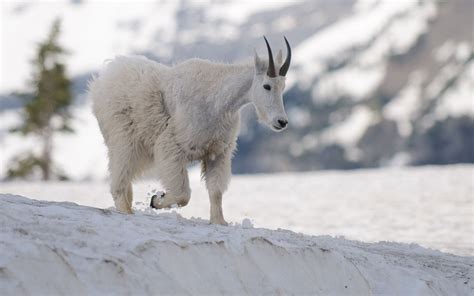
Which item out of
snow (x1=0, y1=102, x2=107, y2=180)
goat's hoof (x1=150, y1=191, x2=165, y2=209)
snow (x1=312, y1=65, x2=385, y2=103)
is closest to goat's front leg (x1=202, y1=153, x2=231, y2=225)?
goat's hoof (x1=150, y1=191, x2=165, y2=209)

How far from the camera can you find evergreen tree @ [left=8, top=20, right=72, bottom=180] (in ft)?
127

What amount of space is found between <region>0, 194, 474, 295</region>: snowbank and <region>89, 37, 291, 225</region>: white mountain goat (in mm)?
950

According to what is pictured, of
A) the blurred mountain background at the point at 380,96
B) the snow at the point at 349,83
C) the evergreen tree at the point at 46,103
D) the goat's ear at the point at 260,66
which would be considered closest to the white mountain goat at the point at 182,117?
the goat's ear at the point at 260,66

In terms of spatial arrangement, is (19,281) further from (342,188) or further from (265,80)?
(342,188)

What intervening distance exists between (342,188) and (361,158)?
86161 millimetres

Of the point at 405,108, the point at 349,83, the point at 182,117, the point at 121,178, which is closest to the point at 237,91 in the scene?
the point at 182,117

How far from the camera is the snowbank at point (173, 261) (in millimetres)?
5227

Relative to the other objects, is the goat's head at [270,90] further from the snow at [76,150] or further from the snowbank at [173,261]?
the snow at [76,150]

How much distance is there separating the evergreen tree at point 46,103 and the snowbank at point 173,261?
3250 centimetres

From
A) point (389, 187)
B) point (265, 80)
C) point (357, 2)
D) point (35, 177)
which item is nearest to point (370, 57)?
point (357, 2)

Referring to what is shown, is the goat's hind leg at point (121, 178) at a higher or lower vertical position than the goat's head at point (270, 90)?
lower

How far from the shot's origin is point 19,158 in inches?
1551

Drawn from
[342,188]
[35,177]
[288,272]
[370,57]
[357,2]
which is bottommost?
[288,272]

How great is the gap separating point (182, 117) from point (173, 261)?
2.54 metres
